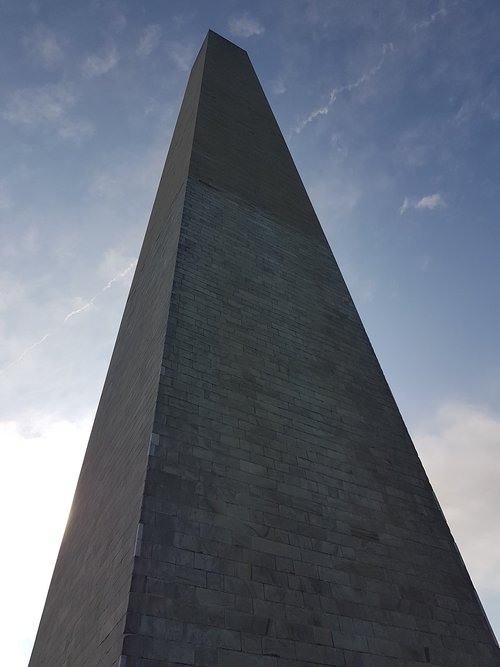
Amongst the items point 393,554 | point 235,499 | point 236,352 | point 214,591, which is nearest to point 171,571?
point 214,591

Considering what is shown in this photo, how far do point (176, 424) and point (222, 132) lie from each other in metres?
11.2

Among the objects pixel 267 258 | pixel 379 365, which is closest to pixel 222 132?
pixel 267 258

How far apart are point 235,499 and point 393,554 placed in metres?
2.48

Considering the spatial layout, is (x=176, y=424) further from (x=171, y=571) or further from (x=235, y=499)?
(x=171, y=571)

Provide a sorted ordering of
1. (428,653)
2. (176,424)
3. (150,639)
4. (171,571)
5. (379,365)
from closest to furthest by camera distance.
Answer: (150,639), (171,571), (428,653), (176,424), (379,365)

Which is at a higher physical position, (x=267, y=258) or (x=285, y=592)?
(x=267, y=258)

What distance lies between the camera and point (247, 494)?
6.49m

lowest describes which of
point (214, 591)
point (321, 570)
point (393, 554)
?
point (214, 591)

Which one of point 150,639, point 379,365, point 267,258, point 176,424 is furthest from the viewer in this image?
point 267,258

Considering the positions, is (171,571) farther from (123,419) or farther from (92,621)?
(123,419)

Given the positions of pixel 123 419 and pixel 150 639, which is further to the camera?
pixel 123 419

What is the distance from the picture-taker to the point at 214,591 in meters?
5.32

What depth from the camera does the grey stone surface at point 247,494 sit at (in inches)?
209

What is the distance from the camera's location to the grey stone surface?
5305 mm
